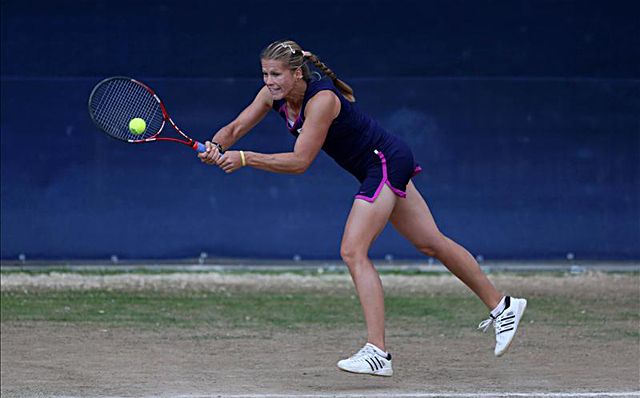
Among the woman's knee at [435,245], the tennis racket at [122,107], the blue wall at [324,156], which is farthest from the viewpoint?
the blue wall at [324,156]

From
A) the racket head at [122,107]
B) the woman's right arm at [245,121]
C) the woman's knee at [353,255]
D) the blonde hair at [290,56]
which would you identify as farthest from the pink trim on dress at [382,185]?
the racket head at [122,107]

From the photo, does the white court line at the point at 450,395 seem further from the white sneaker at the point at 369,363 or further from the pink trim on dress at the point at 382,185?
the pink trim on dress at the point at 382,185

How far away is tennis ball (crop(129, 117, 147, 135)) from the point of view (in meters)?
7.11

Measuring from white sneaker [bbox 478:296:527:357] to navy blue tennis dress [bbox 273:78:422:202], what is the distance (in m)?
0.89

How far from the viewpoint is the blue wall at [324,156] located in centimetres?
1226

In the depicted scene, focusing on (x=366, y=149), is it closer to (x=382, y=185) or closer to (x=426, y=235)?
(x=382, y=185)

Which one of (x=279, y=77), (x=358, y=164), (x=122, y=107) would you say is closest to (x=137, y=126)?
(x=122, y=107)

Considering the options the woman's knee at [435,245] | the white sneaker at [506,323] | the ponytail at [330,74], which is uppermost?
the ponytail at [330,74]

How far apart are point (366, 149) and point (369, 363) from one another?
1.15 metres

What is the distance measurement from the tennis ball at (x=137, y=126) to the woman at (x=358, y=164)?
0.53 m

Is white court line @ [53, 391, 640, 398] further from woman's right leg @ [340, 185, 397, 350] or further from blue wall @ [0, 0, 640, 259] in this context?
blue wall @ [0, 0, 640, 259]

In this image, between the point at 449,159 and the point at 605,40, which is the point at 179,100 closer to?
the point at 449,159

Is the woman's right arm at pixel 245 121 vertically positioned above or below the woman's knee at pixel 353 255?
above

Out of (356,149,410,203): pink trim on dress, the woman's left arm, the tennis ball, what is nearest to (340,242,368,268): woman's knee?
(356,149,410,203): pink trim on dress
